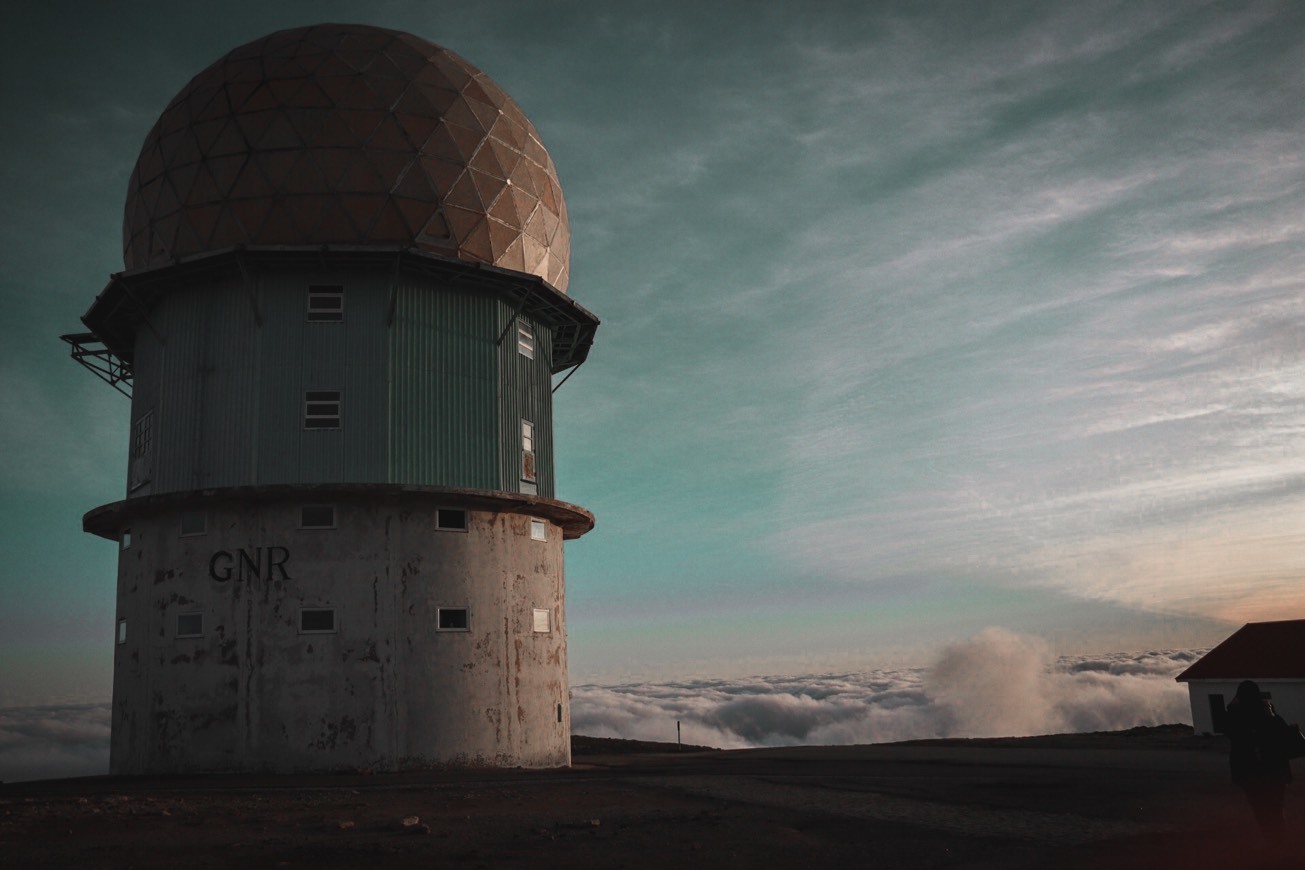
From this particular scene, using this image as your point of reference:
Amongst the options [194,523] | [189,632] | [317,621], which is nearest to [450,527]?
[317,621]

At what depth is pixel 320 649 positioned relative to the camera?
64.8 feet

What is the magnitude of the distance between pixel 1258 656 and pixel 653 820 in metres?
32.4

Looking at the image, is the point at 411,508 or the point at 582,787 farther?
the point at 411,508

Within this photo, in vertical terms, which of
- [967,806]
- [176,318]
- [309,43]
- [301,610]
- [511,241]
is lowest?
[967,806]

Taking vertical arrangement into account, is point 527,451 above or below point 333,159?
below

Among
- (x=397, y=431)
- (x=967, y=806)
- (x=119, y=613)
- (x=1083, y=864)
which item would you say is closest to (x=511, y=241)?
(x=397, y=431)

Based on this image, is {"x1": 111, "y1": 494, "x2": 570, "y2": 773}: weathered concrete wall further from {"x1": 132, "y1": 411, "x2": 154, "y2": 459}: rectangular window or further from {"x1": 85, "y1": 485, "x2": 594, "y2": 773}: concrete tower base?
{"x1": 132, "y1": 411, "x2": 154, "y2": 459}: rectangular window

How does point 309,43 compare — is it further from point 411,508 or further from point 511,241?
point 411,508

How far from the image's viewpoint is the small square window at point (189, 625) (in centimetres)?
2012

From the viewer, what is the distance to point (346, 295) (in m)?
21.8

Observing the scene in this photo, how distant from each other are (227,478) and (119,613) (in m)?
4.34

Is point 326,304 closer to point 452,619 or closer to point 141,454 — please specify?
point 141,454

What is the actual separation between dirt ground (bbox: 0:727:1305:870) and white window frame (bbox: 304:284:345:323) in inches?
371

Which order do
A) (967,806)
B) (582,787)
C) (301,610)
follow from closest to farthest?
(967,806) < (582,787) < (301,610)
